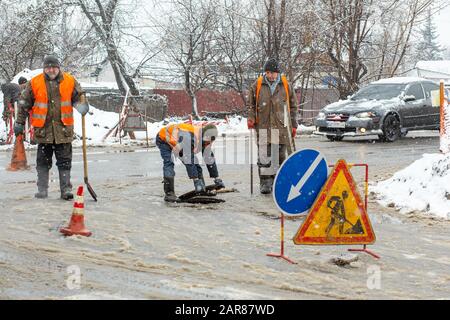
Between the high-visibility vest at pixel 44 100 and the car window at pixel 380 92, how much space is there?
1178 cm

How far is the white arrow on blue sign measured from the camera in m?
6.20

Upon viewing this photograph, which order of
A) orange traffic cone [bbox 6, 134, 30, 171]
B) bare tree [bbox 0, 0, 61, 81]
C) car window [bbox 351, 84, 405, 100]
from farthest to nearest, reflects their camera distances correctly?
1. bare tree [bbox 0, 0, 61, 81]
2. car window [bbox 351, 84, 405, 100]
3. orange traffic cone [bbox 6, 134, 30, 171]

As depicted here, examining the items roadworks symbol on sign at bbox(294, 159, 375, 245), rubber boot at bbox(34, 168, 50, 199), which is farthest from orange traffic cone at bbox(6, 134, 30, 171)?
roadworks symbol on sign at bbox(294, 159, 375, 245)

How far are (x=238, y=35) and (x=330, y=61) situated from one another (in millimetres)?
3773

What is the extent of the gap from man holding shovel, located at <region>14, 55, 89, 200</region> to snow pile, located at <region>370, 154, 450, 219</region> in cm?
414

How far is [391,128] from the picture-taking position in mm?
18672

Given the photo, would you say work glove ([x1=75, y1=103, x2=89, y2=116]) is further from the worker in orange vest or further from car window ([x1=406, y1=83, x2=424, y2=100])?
car window ([x1=406, y1=83, x2=424, y2=100])

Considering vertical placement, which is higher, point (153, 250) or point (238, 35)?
point (238, 35)

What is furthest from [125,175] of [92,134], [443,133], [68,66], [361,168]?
[68,66]

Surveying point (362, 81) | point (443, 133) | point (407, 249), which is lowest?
point (407, 249)

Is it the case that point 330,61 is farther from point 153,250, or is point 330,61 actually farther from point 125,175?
point 153,250

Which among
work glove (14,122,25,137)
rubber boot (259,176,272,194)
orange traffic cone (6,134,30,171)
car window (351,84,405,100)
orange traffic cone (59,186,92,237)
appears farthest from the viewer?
car window (351,84,405,100)

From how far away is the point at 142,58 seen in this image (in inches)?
1254

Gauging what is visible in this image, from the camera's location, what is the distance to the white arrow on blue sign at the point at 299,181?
6195mm
